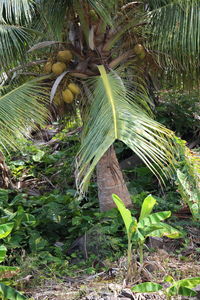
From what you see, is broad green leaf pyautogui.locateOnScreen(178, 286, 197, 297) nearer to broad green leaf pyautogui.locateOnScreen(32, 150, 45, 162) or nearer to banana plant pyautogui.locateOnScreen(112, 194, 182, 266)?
banana plant pyautogui.locateOnScreen(112, 194, 182, 266)

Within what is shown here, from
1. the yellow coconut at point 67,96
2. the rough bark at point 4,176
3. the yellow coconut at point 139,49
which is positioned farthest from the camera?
the rough bark at point 4,176

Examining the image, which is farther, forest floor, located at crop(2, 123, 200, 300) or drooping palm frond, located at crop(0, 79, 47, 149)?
drooping palm frond, located at crop(0, 79, 47, 149)

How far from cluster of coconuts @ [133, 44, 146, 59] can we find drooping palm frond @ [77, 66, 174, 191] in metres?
0.49

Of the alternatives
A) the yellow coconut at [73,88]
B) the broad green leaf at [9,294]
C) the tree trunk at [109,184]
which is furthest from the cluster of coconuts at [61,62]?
the broad green leaf at [9,294]

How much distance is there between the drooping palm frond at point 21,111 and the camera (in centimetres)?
386

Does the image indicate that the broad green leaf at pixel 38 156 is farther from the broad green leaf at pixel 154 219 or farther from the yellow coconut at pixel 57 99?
the broad green leaf at pixel 154 219

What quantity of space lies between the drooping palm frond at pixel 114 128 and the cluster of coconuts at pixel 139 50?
1.61 ft

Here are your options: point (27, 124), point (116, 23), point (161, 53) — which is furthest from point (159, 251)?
point (116, 23)

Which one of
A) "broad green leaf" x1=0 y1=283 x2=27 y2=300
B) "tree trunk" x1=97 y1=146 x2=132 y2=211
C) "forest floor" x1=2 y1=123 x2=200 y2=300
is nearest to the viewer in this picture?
"broad green leaf" x1=0 y1=283 x2=27 y2=300

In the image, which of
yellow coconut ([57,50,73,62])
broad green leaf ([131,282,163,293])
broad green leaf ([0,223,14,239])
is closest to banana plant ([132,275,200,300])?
broad green leaf ([131,282,163,293])

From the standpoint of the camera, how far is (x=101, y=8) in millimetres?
4008

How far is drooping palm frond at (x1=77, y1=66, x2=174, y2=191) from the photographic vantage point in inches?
127

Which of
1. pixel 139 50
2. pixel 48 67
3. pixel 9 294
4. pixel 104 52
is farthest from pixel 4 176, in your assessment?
pixel 9 294

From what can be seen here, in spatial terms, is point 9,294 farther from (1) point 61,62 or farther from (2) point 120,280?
(1) point 61,62
